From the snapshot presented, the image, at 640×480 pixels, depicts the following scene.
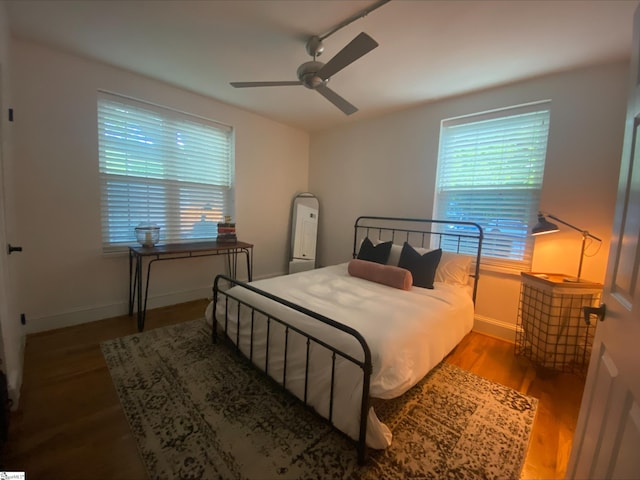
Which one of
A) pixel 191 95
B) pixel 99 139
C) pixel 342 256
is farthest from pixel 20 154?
pixel 342 256

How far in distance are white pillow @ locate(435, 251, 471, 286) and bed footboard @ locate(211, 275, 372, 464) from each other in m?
1.60

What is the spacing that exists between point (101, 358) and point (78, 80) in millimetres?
2452

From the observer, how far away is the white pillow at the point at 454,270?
8.39 ft

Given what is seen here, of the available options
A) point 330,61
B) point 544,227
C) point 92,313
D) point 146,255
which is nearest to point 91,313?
point 92,313

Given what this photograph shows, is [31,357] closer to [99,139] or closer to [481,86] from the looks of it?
[99,139]

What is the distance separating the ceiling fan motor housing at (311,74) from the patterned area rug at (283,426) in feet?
7.02

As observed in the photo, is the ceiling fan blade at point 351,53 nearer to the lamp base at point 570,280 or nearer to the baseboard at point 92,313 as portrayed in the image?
the lamp base at point 570,280

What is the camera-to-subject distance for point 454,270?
257 cm

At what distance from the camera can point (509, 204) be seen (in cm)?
266

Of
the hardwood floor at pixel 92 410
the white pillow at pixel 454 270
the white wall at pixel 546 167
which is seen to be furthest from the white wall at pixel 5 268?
the white wall at pixel 546 167

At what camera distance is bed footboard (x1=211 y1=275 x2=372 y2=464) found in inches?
48.3

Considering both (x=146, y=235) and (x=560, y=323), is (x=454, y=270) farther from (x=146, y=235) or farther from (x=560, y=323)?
(x=146, y=235)

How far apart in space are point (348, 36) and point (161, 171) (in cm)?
240

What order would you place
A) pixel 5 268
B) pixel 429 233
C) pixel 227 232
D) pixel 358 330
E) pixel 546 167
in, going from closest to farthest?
1. pixel 358 330
2. pixel 5 268
3. pixel 546 167
4. pixel 429 233
5. pixel 227 232
